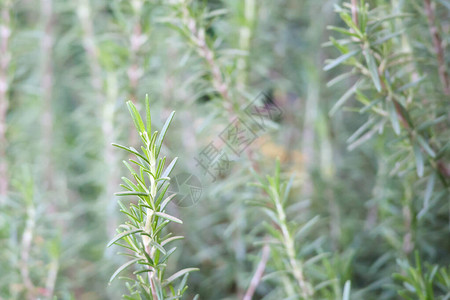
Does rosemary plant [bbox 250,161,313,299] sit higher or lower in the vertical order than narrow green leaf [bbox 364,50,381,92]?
lower

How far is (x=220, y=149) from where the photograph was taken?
26.5 inches

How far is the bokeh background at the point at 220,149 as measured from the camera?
2.10 ft

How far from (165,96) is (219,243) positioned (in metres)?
0.34

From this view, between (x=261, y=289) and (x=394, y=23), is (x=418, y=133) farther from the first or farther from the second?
(x=261, y=289)

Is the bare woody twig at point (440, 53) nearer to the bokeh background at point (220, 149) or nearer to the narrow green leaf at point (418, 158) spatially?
the bokeh background at point (220, 149)

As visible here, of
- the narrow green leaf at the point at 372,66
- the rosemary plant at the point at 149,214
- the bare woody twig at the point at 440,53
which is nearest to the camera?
the rosemary plant at the point at 149,214

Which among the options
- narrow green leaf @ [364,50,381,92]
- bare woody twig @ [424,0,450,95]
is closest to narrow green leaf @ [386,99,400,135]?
narrow green leaf @ [364,50,381,92]

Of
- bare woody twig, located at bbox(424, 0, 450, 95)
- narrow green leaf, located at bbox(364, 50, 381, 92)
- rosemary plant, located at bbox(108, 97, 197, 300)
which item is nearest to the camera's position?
rosemary plant, located at bbox(108, 97, 197, 300)

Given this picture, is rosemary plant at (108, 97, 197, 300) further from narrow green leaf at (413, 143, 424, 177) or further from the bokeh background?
narrow green leaf at (413, 143, 424, 177)

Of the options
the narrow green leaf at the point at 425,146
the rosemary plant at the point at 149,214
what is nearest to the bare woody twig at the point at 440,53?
the narrow green leaf at the point at 425,146

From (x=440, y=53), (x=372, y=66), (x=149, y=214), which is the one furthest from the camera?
(x=440, y=53)

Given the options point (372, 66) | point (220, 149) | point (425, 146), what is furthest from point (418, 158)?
point (220, 149)

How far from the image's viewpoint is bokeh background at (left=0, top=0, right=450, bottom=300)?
64cm

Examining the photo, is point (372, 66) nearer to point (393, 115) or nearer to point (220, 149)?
point (393, 115)
